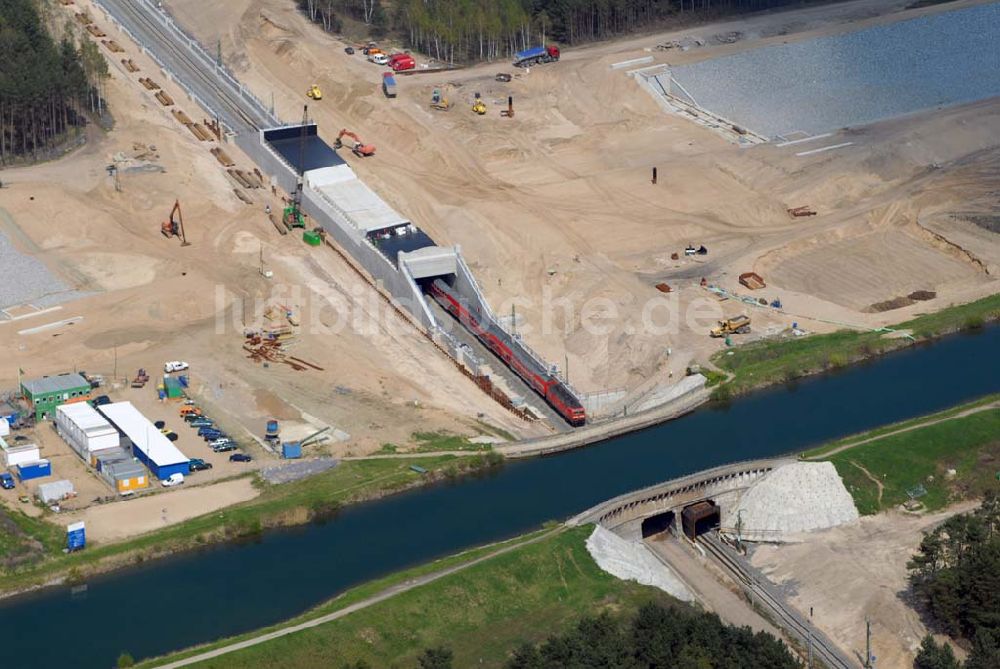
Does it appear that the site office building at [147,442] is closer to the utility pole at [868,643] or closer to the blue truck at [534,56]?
the utility pole at [868,643]


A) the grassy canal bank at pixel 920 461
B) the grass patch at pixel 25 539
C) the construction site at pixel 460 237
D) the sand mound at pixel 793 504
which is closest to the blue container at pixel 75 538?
the grass patch at pixel 25 539

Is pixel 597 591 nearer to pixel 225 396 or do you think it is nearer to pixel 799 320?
pixel 225 396

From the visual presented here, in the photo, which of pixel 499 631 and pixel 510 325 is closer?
pixel 499 631

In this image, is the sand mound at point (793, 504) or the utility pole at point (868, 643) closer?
the utility pole at point (868, 643)

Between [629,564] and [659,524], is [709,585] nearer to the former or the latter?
[629,564]

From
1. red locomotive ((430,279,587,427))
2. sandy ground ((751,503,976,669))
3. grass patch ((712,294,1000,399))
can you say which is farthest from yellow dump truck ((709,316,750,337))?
sandy ground ((751,503,976,669))

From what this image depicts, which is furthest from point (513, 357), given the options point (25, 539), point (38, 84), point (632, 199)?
point (38, 84)

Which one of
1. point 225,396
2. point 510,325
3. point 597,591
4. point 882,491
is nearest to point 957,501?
point 882,491
